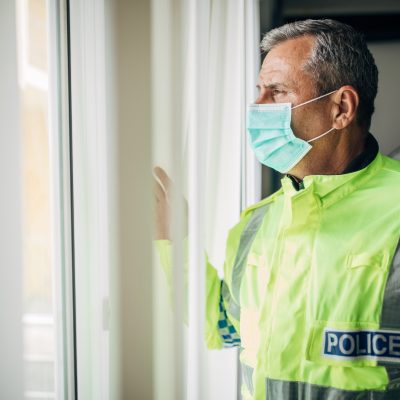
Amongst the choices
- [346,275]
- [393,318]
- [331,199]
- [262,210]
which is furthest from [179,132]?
[393,318]

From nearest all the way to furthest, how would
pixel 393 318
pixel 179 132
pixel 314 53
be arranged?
pixel 393 318 → pixel 314 53 → pixel 179 132

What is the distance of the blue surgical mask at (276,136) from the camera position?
3.55ft

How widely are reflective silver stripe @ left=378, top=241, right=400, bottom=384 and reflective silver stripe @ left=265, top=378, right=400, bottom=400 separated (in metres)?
0.03

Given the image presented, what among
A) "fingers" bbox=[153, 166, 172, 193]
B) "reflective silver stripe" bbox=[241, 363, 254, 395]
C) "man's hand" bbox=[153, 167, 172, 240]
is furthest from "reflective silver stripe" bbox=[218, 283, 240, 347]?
"fingers" bbox=[153, 166, 172, 193]

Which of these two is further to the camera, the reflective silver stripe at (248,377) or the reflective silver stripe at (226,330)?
the reflective silver stripe at (226,330)

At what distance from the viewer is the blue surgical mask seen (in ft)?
3.55

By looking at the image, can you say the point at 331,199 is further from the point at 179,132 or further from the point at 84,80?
the point at 84,80

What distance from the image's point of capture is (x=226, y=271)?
4.06ft

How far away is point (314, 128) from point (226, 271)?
1.51 feet

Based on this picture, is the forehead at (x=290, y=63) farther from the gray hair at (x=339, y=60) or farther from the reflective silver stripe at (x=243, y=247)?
the reflective silver stripe at (x=243, y=247)

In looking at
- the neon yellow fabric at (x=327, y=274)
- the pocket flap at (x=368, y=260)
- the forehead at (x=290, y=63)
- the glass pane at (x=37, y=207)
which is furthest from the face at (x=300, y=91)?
the glass pane at (x=37, y=207)

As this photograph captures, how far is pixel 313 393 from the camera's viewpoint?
96 centimetres

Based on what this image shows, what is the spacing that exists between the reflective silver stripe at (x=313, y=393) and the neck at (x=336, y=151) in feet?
1.61

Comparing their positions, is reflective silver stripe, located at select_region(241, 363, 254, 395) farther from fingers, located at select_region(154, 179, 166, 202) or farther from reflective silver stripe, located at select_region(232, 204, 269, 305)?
fingers, located at select_region(154, 179, 166, 202)
